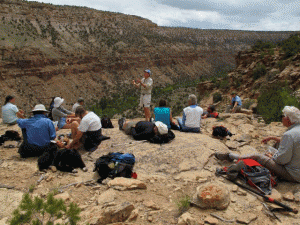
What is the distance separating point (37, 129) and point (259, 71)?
683 inches

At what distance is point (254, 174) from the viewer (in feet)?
13.6

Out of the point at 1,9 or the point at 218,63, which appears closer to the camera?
the point at 1,9

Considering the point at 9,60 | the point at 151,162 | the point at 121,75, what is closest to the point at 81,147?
the point at 151,162

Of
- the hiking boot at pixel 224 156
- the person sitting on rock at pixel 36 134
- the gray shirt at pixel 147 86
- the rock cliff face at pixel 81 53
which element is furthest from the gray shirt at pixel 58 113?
the rock cliff face at pixel 81 53

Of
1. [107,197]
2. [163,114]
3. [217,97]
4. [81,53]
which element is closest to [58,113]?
[163,114]

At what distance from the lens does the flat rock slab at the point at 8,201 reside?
351 cm

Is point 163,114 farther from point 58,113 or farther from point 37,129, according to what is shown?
point 58,113

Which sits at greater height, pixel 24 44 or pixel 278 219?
pixel 24 44

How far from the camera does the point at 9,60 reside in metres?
29.8

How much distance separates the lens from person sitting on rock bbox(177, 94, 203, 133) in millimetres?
6785

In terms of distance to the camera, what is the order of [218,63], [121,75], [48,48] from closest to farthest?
[48,48] < [121,75] < [218,63]

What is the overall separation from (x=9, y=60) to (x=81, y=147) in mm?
29417

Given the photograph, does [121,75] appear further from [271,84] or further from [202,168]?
[202,168]

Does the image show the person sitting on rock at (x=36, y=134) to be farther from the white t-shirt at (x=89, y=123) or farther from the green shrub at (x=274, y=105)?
the green shrub at (x=274, y=105)
